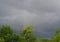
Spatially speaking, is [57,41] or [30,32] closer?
[57,41]

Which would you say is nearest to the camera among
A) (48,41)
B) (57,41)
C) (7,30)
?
(57,41)

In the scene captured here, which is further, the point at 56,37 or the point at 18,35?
the point at 18,35

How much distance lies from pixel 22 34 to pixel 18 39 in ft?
9.20

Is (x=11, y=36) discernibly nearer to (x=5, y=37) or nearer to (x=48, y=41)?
(x=5, y=37)

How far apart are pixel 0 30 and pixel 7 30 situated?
153 centimetres

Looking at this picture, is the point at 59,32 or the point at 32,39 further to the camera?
the point at 32,39

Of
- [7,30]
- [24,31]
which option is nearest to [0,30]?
[7,30]

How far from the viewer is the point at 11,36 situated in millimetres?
52500

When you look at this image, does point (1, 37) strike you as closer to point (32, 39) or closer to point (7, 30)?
point (7, 30)

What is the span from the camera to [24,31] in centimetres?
5100

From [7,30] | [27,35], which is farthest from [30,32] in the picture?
[7,30]

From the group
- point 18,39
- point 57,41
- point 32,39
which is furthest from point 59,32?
point 18,39

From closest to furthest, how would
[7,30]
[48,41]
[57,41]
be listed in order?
[57,41] < [48,41] < [7,30]

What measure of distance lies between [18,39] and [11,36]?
1760 millimetres
